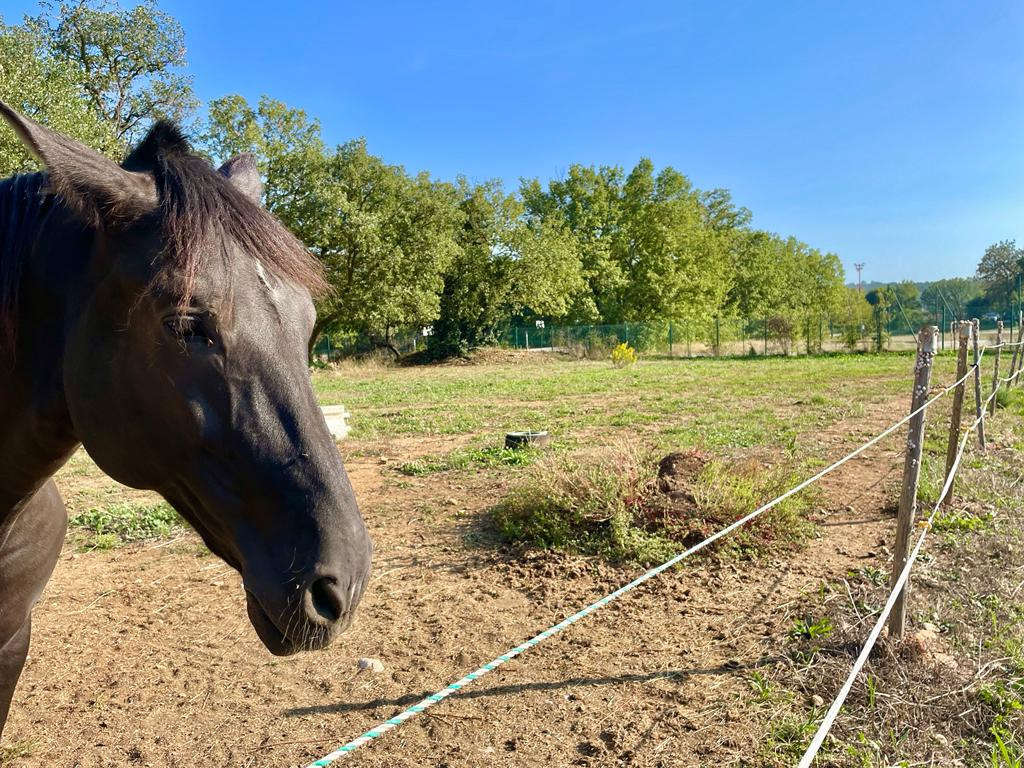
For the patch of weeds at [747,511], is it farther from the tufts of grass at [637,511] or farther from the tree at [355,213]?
the tree at [355,213]

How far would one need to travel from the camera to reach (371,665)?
3250 mm

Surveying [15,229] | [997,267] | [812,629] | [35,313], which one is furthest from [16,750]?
[997,267]

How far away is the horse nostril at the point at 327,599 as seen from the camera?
1.30 metres

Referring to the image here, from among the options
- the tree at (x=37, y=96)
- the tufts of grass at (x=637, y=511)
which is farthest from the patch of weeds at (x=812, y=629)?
the tree at (x=37, y=96)

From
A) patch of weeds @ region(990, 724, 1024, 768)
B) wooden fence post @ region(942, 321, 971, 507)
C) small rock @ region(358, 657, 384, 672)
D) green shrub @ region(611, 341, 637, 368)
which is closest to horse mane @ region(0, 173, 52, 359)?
small rock @ region(358, 657, 384, 672)

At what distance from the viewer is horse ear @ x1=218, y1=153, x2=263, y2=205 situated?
2117mm

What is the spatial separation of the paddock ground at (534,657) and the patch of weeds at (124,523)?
0.11 metres

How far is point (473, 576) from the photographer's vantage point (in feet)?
14.5

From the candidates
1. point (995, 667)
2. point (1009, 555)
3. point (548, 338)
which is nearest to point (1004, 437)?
point (1009, 555)

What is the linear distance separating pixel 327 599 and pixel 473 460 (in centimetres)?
644

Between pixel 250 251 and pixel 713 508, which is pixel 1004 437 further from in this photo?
pixel 250 251

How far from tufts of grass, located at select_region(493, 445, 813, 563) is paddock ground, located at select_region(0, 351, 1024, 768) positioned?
196mm

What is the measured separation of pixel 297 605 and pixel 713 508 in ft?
13.1

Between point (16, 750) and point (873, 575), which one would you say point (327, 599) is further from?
point (873, 575)
